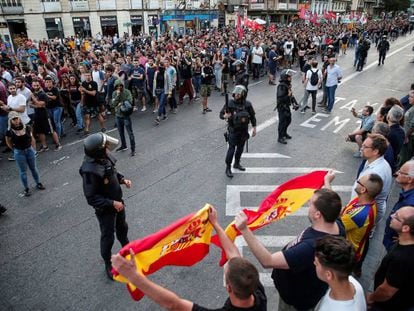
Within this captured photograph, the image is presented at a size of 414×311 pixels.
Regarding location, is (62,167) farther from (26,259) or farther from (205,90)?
(205,90)

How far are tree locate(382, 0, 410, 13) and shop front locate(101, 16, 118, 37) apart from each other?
80.2 metres

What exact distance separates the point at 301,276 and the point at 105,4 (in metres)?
43.4

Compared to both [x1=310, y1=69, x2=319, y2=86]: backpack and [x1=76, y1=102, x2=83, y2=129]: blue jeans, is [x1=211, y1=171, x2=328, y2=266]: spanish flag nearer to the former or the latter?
[x1=76, y1=102, x2=83, y2=129]: blue jeans

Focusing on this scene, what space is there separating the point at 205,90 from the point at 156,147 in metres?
3.78

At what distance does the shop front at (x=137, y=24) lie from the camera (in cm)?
4150

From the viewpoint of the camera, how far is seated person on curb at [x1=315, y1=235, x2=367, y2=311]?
211cm

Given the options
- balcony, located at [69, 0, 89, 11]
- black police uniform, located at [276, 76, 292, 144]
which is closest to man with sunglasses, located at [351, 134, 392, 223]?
black police uniform, located at [276, 76, 292, 144]

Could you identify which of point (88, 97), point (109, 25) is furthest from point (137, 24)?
point (88, 97)

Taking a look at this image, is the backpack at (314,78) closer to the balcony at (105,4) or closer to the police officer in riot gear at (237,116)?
the police officer in riot gear at (237,116)

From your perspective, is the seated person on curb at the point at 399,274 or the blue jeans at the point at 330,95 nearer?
the seated person on curb at the point at 399,274

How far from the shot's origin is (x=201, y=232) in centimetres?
296

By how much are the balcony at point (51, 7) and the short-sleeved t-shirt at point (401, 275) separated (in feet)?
140

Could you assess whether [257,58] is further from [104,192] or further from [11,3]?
[11,3]

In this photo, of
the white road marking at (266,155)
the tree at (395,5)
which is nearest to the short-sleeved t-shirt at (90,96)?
the white road marking at (266,155)
